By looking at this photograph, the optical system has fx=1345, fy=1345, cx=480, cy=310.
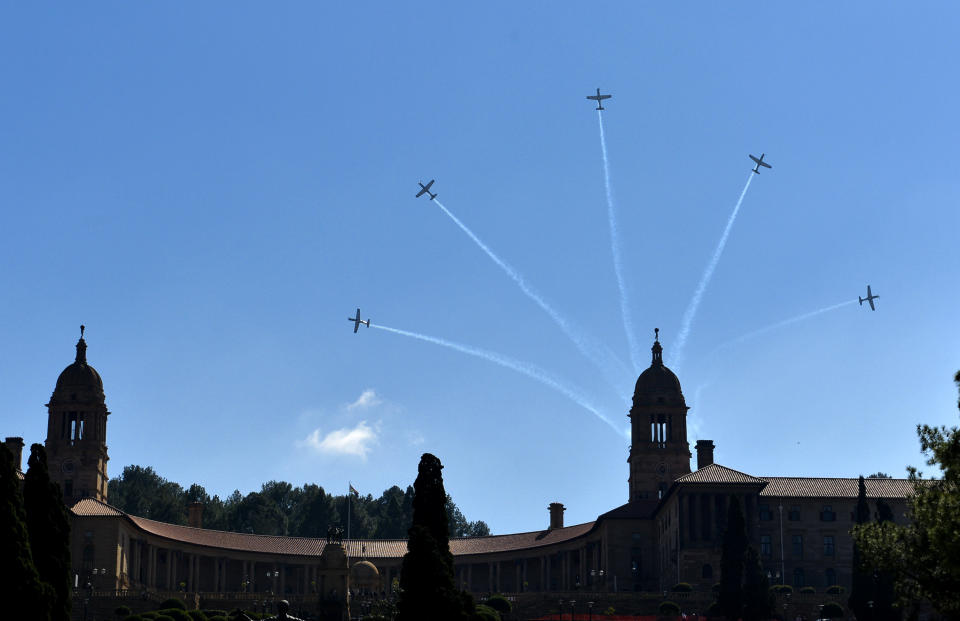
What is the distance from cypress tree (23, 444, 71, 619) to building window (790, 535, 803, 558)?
3183 inches

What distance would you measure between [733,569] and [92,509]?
216 ft

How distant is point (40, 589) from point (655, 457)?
100316 mm

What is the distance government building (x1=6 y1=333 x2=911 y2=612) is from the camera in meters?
124

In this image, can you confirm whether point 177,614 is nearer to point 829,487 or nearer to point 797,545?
point 797,545

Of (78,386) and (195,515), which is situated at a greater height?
(78,386)

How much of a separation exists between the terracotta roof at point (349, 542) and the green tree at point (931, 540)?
289 ft

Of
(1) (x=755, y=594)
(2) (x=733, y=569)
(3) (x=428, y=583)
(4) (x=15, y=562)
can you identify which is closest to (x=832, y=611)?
(2) (x=733, y=569)

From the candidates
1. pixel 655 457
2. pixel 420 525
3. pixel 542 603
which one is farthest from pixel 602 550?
pixel 420 525

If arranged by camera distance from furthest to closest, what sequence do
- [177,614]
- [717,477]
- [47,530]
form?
[717,477] < [177,614] < [47,530]

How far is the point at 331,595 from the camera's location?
92.0 meters

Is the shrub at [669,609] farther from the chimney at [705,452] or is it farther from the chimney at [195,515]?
the chimney at [195,515]

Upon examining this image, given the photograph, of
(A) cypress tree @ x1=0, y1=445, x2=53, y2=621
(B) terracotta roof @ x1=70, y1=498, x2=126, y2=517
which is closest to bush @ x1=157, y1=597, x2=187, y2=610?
(B) terracotta roof @ x1=70, y1=498, x2=126, y2=517

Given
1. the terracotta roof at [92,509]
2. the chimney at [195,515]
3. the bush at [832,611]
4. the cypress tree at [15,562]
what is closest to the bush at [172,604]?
the terracotta roof at [92,509]

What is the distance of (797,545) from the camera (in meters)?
128
